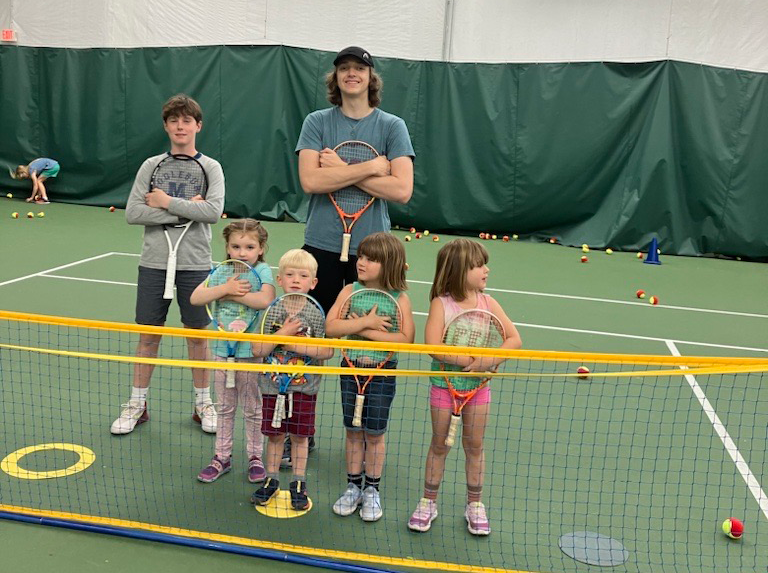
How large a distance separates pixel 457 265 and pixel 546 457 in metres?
1.53

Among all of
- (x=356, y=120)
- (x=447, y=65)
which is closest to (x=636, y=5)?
(x=447, y=65)

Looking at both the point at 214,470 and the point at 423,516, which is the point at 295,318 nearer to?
the point at 214,470

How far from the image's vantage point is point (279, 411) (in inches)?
140

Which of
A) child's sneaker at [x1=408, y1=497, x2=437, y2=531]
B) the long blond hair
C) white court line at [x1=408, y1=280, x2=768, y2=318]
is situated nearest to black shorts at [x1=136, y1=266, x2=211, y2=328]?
the long blond hair

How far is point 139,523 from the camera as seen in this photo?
3521mm

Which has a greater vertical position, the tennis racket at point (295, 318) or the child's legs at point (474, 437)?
the tennis racket at point (295, 318)

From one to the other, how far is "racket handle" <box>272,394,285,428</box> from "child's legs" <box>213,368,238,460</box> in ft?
1.48

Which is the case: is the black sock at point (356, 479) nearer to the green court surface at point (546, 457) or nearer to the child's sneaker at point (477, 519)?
the green court surface at point (546, 457)

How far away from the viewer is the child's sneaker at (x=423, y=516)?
3.62 meters

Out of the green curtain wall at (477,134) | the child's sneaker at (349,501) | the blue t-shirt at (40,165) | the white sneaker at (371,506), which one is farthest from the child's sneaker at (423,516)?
the blue t-shirt at (40,165)

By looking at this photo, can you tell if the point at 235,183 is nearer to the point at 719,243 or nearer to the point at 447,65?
the point at 447,65

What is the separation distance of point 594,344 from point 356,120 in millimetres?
3817

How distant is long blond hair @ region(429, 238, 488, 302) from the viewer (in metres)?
3.54

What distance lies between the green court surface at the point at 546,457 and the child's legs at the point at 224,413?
23 cm
